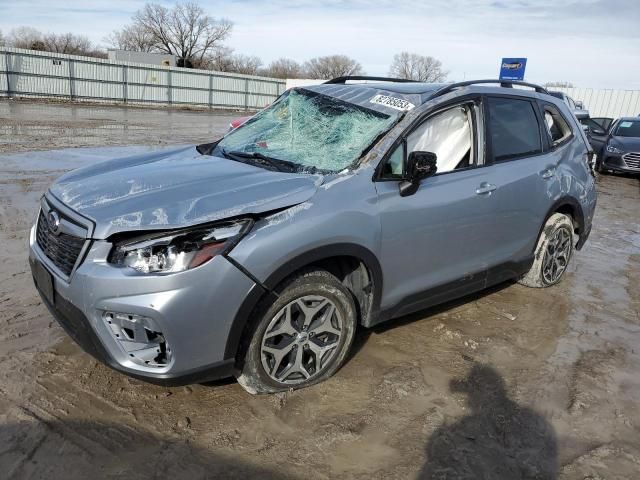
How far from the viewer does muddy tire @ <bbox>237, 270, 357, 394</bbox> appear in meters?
2.79

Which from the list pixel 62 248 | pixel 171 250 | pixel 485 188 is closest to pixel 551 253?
pixel 485 188

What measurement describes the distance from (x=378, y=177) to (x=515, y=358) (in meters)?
1.70

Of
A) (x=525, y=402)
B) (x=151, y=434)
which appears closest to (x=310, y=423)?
(x=151, y=434)

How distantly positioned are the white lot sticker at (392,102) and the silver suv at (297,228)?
0.01 meters

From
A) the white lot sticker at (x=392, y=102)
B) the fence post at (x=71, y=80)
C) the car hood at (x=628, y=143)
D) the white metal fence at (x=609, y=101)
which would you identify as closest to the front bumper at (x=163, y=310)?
the white lot sticker at (x=392, y=102)

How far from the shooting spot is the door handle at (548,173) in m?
4.37

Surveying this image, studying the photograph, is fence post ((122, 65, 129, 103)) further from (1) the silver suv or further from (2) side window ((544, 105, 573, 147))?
(2) side window ((544, 105, 573, 147))

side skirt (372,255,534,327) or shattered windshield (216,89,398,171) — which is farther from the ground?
shattered windshield (216,89,398,171)

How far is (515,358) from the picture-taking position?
3.72 m

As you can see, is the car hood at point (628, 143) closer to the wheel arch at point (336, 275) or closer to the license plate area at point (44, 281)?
the wheel arch at point (336, 275)

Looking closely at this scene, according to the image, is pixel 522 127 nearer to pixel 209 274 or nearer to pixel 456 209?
pixel 456 209

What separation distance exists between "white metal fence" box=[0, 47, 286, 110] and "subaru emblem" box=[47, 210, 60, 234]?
30.4m

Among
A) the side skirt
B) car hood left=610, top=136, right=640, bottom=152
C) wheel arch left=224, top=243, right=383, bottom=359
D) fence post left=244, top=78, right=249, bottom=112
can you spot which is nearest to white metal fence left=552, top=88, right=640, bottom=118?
car hood left=610, top=136, right=640, bottom=152

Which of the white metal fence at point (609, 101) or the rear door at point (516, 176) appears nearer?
the rear door at point (516, 176)
